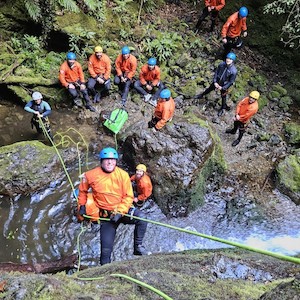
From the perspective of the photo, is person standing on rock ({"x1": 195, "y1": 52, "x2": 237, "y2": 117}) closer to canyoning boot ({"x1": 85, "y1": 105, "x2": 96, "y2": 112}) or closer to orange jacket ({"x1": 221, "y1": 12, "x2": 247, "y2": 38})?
orange jacket ({"x1": 221, "y1": 12, "x2": 247, "y2": 38})

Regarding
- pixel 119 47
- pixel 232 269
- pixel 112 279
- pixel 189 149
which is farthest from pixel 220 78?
pixel 112 279

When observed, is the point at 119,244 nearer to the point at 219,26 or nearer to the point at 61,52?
the point at 61,52

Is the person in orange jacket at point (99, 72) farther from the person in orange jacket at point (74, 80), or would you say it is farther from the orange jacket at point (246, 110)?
the orange jacket at point (246, 110)

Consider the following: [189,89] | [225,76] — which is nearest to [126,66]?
[189,89]

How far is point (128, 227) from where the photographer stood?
24.7 feet

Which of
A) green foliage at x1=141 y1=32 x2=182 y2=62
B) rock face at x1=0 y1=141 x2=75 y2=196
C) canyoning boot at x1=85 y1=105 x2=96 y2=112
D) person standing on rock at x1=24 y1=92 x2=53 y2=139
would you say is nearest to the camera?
rock face at x1=0 y1=141 x2=75 y2=196

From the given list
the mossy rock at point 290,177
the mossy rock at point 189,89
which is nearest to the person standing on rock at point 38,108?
the mossy rock at point 189,89

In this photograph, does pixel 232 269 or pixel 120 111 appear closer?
pixel 232 269

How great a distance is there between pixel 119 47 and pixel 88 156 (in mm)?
4757

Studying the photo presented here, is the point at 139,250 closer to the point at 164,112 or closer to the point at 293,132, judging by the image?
the point at 164,112

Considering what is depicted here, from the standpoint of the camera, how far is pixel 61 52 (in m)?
11.9

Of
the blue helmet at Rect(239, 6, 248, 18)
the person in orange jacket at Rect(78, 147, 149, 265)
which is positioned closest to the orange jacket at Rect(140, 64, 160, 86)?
the blue helmet at Rect(239, 6, 248, 18)

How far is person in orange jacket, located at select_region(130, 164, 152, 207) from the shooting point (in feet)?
24.0

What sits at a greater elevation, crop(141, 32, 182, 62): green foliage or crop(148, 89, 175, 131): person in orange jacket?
crop(141, 32, 182, 62): green foliage
